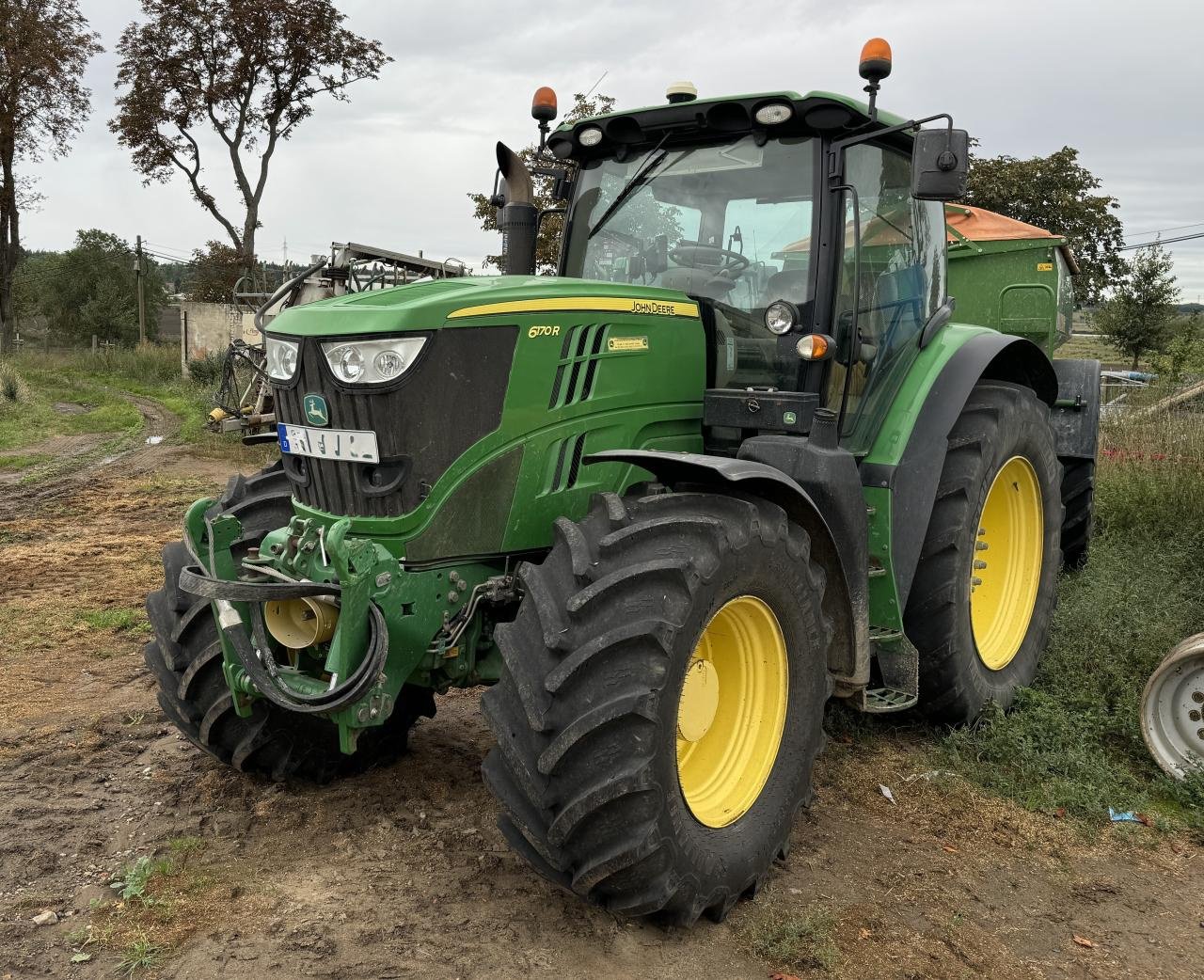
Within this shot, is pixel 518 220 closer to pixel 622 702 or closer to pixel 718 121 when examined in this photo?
pixel 718 121

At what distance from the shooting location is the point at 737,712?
137 inches

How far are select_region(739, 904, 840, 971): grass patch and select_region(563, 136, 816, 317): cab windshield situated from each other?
204cm

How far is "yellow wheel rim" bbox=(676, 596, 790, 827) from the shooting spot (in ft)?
11.0

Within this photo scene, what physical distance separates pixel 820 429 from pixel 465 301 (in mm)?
1388

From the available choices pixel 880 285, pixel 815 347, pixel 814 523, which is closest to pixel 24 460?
pixel 880 285

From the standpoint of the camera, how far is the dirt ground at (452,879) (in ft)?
9.80

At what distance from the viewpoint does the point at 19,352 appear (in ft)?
101

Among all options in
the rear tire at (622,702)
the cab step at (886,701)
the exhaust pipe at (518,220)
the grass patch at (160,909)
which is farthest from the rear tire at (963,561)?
the grass patch at (160,909)

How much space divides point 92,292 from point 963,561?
43.0 m

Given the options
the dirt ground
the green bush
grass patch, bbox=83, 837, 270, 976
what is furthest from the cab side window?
the green bush

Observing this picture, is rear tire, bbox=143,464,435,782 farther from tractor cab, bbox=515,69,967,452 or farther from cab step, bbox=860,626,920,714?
cab step, bbox=860,626,920,714

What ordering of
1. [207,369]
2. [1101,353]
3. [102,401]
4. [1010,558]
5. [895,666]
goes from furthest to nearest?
[1101,353]
[207,369]
[102,401]
[1010,558]
[895,666]

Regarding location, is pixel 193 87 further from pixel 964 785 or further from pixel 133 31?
pixel 964 785

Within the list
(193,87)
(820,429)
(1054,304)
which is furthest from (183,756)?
(193,87)
